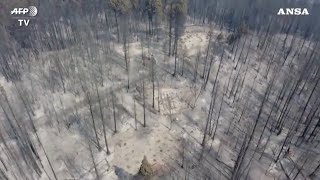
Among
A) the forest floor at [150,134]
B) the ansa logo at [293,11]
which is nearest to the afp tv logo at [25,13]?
the forest floor at [150,134]

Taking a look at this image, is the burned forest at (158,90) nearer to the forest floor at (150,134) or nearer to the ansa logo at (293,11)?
the forest floor at (150,134)

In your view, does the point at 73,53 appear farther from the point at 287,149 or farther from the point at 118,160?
the point at 287,149

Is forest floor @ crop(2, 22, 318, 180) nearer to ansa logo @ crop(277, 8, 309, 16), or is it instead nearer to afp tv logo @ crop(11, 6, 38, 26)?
afp tv logo @ crop(11, 6, 38, 26)

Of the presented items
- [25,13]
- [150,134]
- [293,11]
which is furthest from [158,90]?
[293,11]

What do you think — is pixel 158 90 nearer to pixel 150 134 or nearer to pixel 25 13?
pixel 150 134

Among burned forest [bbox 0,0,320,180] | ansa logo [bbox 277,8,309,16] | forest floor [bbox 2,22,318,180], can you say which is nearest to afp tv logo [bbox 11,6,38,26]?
burned forest [bbox 0,0,320,180]

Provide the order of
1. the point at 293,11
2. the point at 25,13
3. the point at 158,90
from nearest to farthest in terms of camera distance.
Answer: the point at 158,90, the point at 25,13, the point at 293,11

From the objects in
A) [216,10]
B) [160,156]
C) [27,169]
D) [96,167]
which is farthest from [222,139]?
[216,10]

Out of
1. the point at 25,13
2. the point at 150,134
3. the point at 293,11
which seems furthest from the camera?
the point at 293,11

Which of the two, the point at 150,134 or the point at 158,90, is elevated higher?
the point at 158,90
